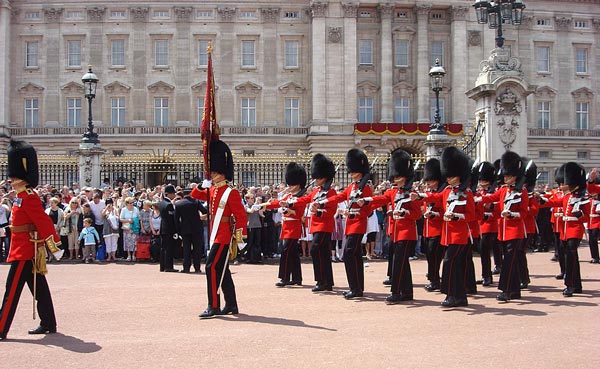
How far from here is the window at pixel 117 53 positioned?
44.6 meters

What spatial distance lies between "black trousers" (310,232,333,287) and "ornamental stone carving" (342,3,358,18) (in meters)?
34.3

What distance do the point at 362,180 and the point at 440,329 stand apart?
3344mm

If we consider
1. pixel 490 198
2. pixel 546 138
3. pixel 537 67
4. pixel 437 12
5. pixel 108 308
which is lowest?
pixel 108 308

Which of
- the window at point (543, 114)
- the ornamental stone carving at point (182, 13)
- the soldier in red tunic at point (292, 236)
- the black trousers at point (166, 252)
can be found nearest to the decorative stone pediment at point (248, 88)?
the ornamental stone carving at point (182, 13)

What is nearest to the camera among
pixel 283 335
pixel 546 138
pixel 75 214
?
pixel 283 335

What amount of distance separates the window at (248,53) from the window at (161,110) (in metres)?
5.22

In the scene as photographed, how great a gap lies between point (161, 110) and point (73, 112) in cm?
525

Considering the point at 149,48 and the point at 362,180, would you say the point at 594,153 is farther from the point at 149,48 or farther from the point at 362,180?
the point at 362,180

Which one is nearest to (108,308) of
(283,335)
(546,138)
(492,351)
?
(283,335)

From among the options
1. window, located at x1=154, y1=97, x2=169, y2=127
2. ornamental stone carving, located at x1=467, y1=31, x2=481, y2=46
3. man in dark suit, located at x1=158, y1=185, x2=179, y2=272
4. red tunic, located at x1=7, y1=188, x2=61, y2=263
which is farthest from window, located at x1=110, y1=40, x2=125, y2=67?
red tunic, located at x1=7, y1=188, x2=61, y2=263

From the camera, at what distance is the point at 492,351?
23.3ft

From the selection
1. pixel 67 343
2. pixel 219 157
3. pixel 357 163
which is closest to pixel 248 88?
pixel 357 163

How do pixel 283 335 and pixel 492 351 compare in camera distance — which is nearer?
pixel 492 351

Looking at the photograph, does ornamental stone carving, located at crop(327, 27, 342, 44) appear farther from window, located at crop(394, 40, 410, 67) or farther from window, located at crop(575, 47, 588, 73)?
Result: window, located at crop(575, 47, 588, 73)
